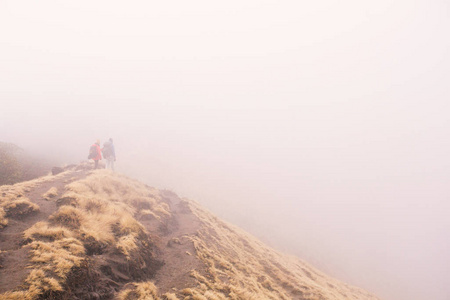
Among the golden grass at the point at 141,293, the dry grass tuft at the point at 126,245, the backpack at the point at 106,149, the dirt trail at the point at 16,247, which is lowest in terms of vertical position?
the golden grass at the point at 141,293

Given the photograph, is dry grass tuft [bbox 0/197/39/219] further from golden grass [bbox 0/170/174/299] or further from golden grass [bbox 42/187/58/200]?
golden grass [bbox 42/187/58/200]

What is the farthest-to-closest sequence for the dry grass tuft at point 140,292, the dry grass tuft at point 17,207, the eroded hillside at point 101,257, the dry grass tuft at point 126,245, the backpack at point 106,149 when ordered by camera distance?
the backpack at point 106,149 < the dry grass tuft at point 17,207 < the dry grass tuft at point 126,245 < the dry grass tuft at point 140,292 < the eroded hillside at point 101,257

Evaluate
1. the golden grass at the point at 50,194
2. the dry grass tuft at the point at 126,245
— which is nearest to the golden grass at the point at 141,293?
the dry grass tuft at the point at 126,245

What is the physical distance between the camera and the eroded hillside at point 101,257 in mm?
5938

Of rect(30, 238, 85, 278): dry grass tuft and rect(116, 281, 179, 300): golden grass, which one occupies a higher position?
rect(30, 238, 85, 278): dry grass tuft

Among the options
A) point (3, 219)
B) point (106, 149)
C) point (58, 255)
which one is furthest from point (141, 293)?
point (106, 149)

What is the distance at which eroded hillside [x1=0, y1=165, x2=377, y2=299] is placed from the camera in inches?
234

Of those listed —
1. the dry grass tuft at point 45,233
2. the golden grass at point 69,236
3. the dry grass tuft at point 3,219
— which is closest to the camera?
the golden grass at point 69,236

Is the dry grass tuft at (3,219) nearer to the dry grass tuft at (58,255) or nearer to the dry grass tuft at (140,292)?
the dry grass tuft at (58,255)

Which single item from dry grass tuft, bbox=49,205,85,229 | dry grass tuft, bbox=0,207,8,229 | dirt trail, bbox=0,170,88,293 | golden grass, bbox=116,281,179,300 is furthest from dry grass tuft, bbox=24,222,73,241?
golden grass, bbox=116,281,179,300

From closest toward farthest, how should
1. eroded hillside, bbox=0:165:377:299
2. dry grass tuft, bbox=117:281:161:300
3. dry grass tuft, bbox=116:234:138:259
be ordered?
eroded hillside, bbox=0:165:377:299 → dry grass tuft, bbox=117:281:161:300 → dry grass tuft, bbox=116:234:138:259

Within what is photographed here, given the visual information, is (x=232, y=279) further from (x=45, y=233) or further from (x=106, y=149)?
(x=106, y=149)

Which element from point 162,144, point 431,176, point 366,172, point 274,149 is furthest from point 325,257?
point 431,176

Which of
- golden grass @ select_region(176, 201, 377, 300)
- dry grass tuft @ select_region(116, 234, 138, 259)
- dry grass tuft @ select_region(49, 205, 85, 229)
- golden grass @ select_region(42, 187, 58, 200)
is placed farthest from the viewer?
golden grass @ select_region(42, 187, 58, 200)
